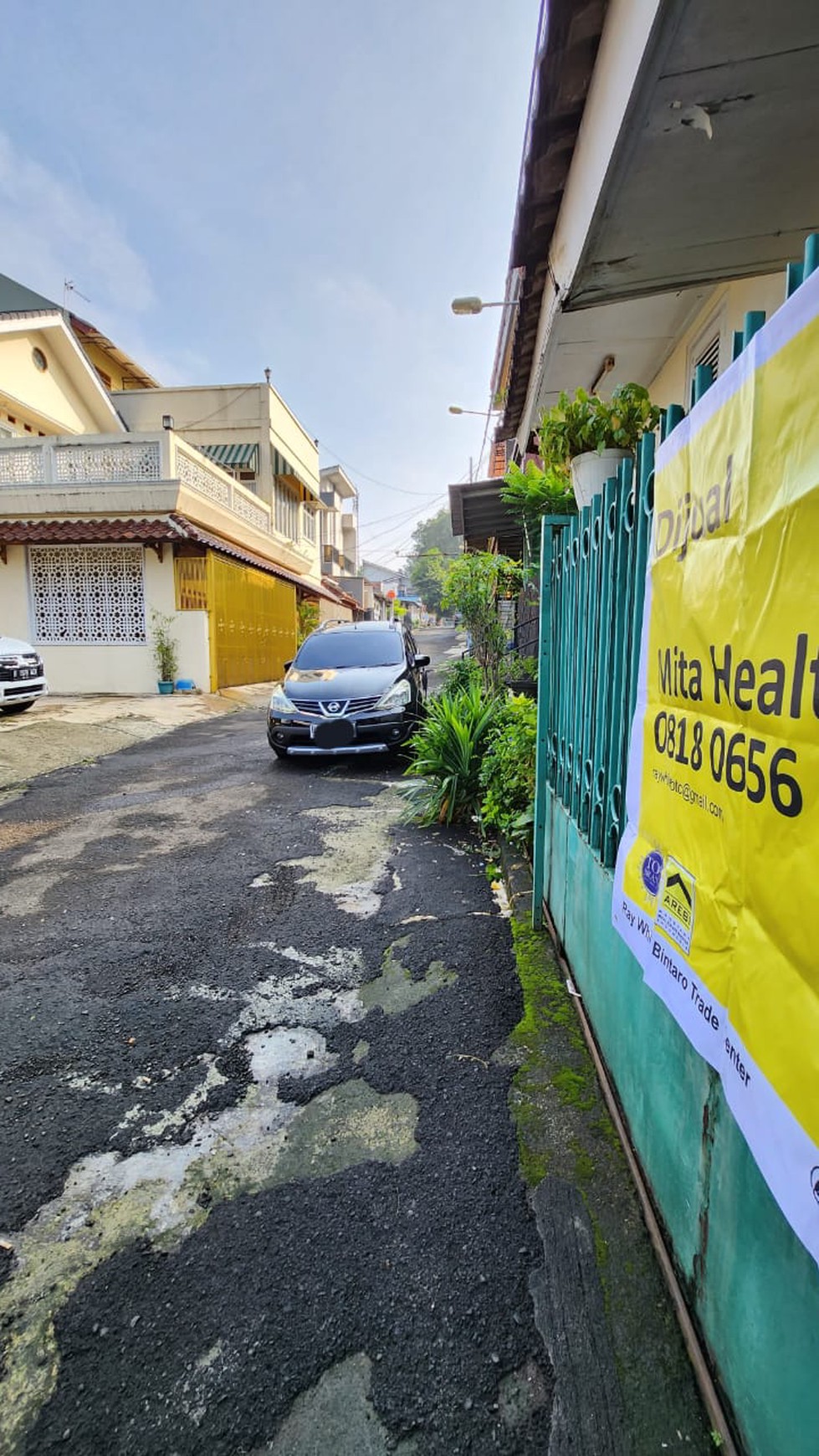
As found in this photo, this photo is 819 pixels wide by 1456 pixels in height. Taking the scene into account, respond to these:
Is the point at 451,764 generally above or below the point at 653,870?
below

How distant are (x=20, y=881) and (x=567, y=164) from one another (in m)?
4.72

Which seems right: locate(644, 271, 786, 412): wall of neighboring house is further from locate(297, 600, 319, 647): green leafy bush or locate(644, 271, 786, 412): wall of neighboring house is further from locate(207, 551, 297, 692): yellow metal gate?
locate(297, 600, 319, 647): green leafy bush

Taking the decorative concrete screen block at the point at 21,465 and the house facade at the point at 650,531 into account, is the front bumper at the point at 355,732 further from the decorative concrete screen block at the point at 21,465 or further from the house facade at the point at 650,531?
the decorative concrete screen block at the point at 21,465

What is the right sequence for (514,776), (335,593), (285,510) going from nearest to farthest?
(514,776) → (285,510) → (335,593)

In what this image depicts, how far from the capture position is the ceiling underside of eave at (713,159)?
5.67 feet

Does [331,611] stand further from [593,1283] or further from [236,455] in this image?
[593,1283]

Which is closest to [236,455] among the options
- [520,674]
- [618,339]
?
[520,674]

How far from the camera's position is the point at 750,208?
250cm

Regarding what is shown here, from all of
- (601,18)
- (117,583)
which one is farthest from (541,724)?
(117,583)

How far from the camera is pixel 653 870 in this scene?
135cm

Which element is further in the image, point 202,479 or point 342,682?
point 202,479

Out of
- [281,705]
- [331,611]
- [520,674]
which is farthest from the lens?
[331,611]

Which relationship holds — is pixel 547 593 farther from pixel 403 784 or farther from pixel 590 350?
pixel 403 784

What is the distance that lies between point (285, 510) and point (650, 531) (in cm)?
2304
